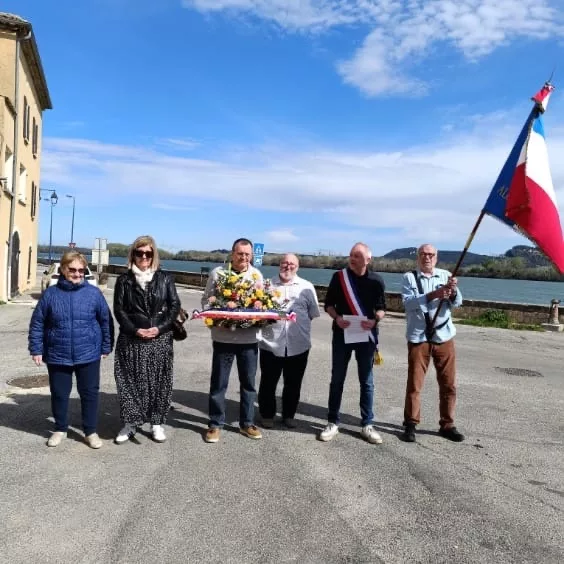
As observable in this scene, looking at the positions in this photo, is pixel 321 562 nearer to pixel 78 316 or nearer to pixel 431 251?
pixel 78 316

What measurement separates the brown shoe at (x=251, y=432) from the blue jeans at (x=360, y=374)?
2.53 feet

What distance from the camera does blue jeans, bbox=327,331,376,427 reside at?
5.80 metres

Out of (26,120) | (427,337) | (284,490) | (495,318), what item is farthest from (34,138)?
(284,490)

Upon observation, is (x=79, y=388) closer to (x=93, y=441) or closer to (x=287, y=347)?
(x=93, y=441)

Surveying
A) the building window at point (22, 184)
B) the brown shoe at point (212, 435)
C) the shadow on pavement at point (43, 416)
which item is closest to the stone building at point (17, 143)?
the building window at point (22, 184)

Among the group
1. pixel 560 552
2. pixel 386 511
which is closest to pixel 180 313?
pixel 386 511

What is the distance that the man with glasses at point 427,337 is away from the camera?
19.0 feet

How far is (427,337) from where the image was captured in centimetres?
583

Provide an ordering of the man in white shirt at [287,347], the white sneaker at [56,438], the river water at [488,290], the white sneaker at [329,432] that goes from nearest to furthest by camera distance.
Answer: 1. the white sneaker at [56,438]
2. the white sneaker at [329,432]
3. the man in white shirt at [287,347]
4. the river water at [488,290]

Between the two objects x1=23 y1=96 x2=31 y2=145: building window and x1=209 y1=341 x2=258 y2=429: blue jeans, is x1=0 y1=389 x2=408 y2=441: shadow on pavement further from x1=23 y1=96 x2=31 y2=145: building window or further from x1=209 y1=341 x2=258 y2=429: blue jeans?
x1=23 y1=96 x2=31 y2=145: building window

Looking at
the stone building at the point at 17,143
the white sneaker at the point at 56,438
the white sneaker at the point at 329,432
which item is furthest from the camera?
the stone building at the point at 17,143

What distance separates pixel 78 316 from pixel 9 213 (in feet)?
56.6

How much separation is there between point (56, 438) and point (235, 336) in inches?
75.4

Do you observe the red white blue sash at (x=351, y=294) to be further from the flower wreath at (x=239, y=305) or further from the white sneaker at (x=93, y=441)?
the white sneaker at (x=93, y=441)
